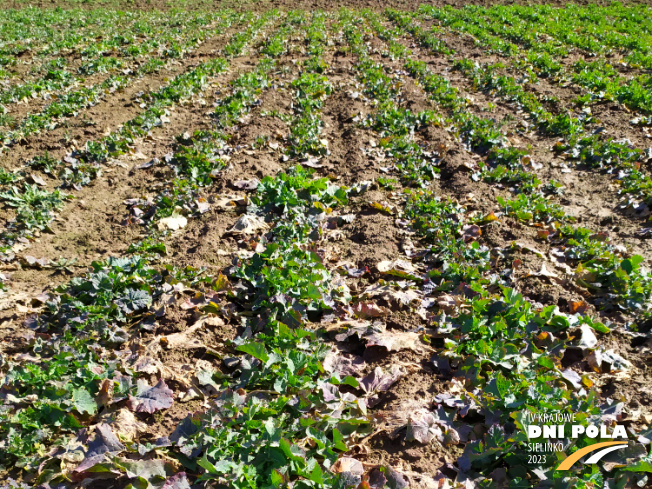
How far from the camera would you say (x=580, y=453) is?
2414mm

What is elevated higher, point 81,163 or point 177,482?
point 81,163

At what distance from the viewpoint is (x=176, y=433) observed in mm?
2643

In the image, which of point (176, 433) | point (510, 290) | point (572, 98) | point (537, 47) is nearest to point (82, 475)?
point (176, 433)

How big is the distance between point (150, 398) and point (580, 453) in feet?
8.85

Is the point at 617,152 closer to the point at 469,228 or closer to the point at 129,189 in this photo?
the point at 469,228

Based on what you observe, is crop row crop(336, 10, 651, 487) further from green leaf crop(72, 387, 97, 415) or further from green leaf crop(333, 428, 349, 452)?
green leaf crop(72, 387, 97, 415)

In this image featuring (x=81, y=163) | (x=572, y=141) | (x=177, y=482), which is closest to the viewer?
(x=177, y=482)

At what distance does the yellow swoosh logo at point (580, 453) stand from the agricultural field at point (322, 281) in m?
0.05

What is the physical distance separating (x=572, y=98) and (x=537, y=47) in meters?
4.76

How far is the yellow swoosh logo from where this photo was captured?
7.75ft

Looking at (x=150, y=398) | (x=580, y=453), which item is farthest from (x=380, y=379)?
(x=150, y=398)

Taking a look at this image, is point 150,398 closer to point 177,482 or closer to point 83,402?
point 83,402

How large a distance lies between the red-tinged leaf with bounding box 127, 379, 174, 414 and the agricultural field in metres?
0.02

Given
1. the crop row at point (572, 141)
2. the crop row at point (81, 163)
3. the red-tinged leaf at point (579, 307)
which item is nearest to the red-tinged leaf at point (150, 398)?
the crop row at point (81, 163)
